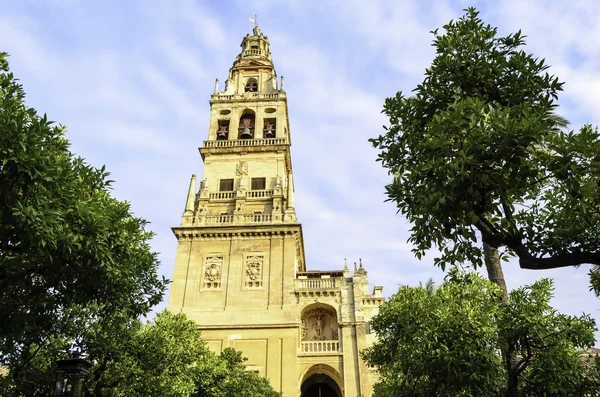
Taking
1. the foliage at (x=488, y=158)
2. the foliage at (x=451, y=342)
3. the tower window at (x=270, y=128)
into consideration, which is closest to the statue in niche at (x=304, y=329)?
the foliage at (x=451, y=342)

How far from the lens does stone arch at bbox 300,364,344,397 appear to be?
2642cm

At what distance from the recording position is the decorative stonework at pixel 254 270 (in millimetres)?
28359

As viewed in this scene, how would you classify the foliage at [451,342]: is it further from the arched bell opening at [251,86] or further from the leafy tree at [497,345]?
the arched bell opening at [251,86]

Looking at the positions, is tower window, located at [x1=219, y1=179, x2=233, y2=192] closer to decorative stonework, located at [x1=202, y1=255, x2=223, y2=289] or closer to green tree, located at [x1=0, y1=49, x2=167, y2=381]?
decorative stonework, located at [x1=202, y1=255, x2=223, y2=289]

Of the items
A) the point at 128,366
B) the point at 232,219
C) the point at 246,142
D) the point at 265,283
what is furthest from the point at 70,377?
the point at 246,142

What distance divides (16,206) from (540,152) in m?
8.19

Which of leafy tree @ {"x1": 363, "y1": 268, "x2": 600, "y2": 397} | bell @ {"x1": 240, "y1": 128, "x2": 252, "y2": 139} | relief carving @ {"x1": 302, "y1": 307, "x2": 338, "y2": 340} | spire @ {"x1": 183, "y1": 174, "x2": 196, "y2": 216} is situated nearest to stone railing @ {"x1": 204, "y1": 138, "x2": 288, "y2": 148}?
bell @ {"x1": 240, "y1": 128, "x2": 252, "y2": 139}

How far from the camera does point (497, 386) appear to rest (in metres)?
12.3

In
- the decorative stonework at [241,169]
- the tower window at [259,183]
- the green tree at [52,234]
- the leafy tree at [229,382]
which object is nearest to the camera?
the green tree at [52,234]

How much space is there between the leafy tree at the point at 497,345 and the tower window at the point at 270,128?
23431 mm

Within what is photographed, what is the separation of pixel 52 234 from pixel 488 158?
691 cm

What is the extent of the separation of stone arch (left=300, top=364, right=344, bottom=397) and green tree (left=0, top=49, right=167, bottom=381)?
661 inches

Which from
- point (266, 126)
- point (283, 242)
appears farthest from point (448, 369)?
point (266, 126)

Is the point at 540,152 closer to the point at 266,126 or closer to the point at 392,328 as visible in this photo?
the point at 392,328
